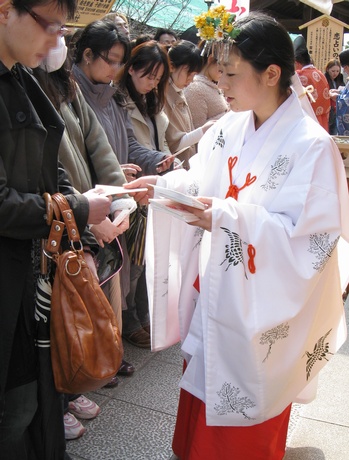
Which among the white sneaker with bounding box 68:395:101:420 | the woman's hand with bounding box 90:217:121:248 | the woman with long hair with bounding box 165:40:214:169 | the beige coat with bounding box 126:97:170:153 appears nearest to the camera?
the woman's hand with bounding box 90:217:121:248

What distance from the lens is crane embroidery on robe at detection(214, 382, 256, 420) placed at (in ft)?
6.62

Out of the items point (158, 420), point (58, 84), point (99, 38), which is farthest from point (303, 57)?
point (158, 420)

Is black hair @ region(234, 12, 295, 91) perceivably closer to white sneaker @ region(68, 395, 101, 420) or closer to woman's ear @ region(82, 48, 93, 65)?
woman's ear @ region(82, 48, 93, 65)

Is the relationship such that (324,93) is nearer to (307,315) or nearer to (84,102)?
(84,102)

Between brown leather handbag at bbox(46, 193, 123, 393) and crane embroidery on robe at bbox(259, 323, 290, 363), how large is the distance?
57 centimetres

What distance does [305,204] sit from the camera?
1.92 metres

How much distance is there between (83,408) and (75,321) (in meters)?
1.29

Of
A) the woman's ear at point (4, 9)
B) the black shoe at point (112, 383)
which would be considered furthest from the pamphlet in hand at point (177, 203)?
the black shoe at point (112, 383)

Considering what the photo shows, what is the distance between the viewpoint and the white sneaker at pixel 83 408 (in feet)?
9.30

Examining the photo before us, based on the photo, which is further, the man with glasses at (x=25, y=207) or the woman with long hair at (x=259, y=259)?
the woman with long hair at (x=259, y=259)

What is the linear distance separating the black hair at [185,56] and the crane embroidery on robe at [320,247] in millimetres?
2673

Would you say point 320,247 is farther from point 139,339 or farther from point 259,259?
point 139,339

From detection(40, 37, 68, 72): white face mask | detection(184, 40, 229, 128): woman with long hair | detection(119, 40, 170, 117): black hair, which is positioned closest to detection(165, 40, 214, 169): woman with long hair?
detection(184, 40, 229, 128): woman with long hair

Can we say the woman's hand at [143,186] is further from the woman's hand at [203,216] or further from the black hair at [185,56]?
the black hair at [185,56]
